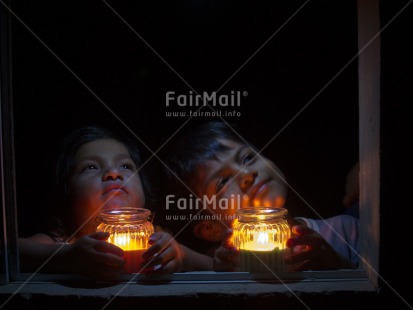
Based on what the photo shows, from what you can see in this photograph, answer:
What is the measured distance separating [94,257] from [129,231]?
175 mm

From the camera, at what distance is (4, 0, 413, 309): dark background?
81.9 inches

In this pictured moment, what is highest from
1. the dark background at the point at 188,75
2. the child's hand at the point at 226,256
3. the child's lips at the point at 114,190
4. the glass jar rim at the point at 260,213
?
the dark background at the point at 188,75

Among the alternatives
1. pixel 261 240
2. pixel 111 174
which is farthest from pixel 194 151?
pixel 261 240

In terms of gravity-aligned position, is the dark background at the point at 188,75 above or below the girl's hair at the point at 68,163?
above

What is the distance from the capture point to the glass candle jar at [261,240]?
2.02m

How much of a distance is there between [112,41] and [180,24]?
30 cm

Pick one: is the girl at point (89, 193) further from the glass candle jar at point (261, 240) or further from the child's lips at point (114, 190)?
the glass candle jar at point (261, 240)

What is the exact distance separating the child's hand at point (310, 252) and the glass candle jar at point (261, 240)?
51 mm

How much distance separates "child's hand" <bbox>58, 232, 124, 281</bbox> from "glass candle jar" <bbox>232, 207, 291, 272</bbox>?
20.1 inches

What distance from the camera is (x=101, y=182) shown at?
2119mm

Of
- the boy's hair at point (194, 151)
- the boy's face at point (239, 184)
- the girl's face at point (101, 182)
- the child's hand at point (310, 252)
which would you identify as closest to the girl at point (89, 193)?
the girl's face at point (101, 182)

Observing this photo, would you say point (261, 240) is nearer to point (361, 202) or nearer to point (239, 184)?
point (239, 184)

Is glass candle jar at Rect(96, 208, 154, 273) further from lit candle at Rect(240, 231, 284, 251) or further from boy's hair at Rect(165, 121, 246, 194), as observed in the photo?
lit candle at Rect(240, 231, 284, 251)
